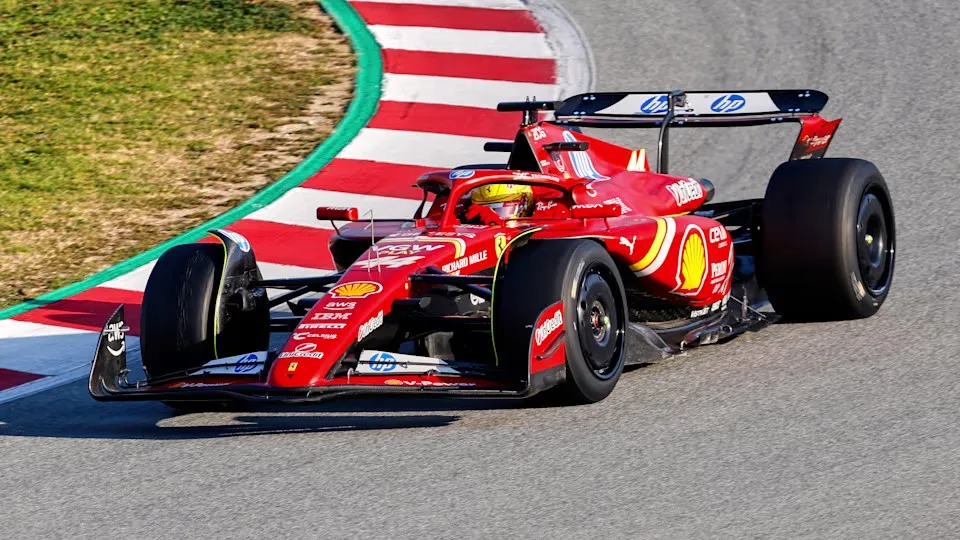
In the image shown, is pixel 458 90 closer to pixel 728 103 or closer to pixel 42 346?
pixel 728 103

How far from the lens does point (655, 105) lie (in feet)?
27.3

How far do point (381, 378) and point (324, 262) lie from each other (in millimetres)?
3262

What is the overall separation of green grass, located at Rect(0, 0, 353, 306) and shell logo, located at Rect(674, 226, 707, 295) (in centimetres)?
389

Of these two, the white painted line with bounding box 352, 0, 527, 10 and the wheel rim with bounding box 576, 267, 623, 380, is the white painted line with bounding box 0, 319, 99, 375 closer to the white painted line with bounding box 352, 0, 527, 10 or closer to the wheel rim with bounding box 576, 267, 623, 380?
the wheel rim with bounding box 576, 267, 623, 380

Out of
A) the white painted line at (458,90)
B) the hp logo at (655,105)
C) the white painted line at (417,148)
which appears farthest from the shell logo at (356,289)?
the white painted line at (458,90)

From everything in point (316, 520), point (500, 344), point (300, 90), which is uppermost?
point (300, 90)

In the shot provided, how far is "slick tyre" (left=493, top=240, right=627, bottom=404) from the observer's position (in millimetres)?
5824

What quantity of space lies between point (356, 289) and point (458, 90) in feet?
18.1

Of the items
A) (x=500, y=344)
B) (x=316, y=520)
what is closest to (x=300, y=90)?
(x=500, y=344)

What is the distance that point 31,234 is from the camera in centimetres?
971

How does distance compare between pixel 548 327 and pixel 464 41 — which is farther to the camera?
pixel 464 41

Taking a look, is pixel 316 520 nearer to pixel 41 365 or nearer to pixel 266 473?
pixel 266 473

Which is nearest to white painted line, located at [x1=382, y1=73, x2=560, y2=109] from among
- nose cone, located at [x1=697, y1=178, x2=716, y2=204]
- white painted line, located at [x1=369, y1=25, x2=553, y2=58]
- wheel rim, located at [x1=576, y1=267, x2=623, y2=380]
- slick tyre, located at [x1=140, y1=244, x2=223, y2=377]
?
white painted line, located at [x1=369, y1=25, x2=553, y2=58]

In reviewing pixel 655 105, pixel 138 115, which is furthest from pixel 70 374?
pixel 138 115
